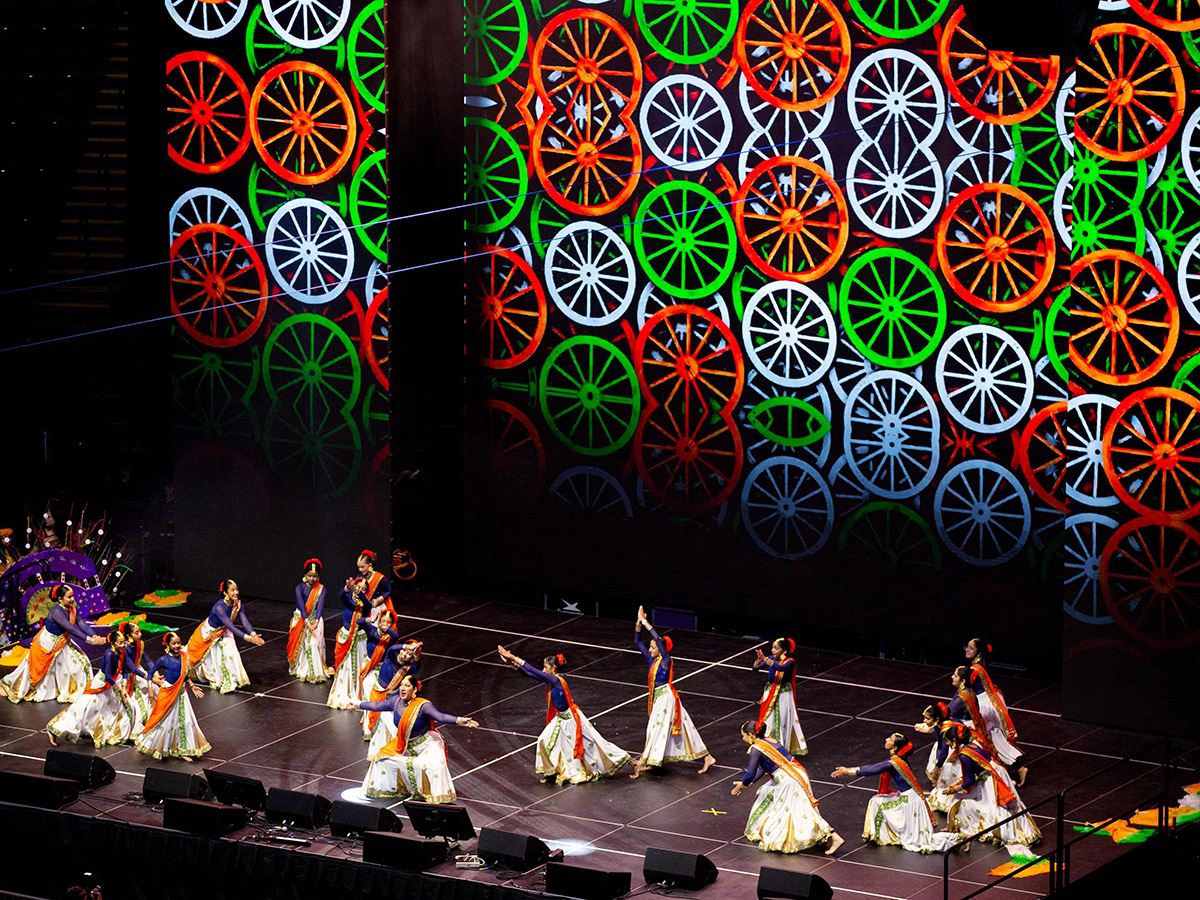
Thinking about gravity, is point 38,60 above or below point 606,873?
above

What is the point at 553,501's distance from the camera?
2017 cm

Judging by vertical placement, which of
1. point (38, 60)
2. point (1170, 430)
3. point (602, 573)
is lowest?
point (602, 573)

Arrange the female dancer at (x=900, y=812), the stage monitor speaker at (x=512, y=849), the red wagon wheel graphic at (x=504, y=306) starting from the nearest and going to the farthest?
the stage monitor speaker at (x=512, y=849)
the female dancer at (x=900, y=812)
the red wagon wheel graphic at (x=504, y=306)

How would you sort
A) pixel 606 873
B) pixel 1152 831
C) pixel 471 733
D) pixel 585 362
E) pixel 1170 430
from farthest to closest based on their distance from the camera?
pixel 585 362, pixel 471 733, pixel 1170 430, pixel 1152 831, pixel 606 873

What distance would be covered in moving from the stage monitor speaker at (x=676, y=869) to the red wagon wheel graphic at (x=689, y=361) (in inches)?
216

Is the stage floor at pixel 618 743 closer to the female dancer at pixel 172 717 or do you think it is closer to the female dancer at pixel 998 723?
the female dancer at pixel 172 717

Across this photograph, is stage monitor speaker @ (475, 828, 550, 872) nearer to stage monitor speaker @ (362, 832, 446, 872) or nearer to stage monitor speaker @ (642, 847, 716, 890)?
stage monitor speaker @ (362, 832, 446, 872)

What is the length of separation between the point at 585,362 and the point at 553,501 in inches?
49.3

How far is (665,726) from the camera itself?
16.6 m

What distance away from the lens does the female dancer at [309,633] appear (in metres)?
18.6

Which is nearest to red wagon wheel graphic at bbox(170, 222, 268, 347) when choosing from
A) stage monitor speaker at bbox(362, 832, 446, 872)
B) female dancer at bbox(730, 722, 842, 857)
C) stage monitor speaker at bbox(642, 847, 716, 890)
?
A: stage monitor speaker at bbox(362, 832, 446, 872)

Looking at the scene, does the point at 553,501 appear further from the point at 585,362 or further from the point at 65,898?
the point at 65,898

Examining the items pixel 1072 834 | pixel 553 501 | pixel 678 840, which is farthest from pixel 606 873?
pixel 553 501

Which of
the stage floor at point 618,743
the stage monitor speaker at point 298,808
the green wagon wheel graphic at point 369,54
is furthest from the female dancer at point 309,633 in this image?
the green wagon wheel graphic at point 369,54
